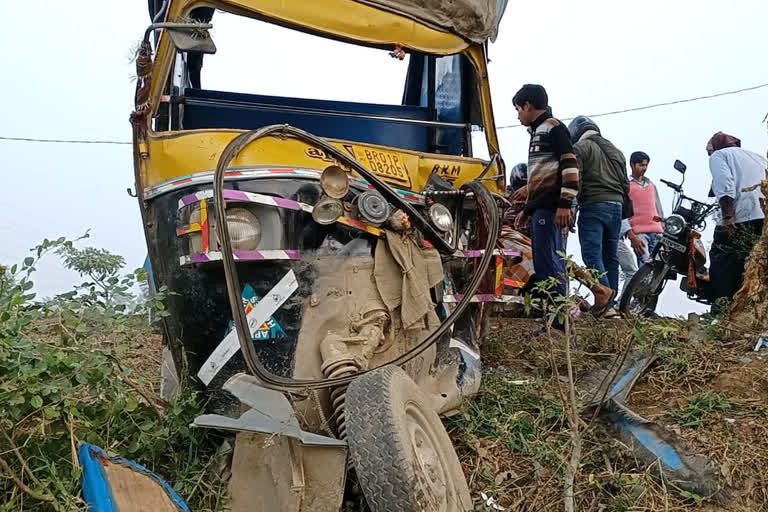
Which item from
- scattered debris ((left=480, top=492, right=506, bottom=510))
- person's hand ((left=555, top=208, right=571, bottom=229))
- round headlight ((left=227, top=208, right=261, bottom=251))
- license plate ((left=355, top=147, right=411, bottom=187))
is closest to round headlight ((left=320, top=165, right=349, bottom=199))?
round headlight ((left=227, top=208, right=261, bottom=251))

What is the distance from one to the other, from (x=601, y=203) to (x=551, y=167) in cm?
112

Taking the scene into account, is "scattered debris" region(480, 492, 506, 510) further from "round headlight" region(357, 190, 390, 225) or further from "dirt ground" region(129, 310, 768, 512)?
"round headlight" region(357, 190, 390, 225)

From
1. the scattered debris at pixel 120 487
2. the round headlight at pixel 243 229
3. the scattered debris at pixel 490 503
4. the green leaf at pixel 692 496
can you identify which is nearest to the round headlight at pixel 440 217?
the round headlight at pixel 243 229

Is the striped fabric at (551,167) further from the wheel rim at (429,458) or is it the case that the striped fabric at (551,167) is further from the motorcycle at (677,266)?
the wheel rim at (429,458)

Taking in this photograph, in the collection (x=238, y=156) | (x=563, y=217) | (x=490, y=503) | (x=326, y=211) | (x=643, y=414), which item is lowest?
(x=490, y=503)

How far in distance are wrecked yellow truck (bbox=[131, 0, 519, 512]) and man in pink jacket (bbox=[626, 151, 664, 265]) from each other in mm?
4012

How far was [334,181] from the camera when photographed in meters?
3.17

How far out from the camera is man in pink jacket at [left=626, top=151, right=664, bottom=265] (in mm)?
7672

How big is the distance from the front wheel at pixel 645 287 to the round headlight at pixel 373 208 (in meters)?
3.86

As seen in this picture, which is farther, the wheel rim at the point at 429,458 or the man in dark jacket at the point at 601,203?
the man in dark jacket at the point at 601,203

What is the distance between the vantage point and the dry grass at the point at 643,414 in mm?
2979

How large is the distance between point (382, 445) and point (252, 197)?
1248 mm

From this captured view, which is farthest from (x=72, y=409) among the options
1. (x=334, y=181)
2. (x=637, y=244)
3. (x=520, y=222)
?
(x=637, y=244)

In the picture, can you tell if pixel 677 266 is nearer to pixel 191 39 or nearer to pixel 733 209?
pixel 733 209
